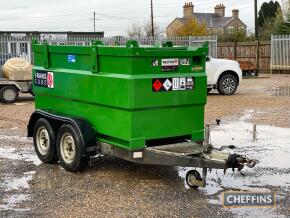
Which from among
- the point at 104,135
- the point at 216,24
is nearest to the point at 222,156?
the point at 104,135

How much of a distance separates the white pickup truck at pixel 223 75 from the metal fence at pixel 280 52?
12549 millimetres

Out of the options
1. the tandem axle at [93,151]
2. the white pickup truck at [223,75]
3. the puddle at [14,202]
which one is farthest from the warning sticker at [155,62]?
the white pickup truck at [223,75]

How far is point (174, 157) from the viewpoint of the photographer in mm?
6812

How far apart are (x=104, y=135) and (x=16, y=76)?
10302 millimetres

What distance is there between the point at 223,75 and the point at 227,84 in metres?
0.36

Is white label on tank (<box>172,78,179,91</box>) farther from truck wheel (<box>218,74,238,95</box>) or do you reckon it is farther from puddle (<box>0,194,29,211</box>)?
truck wheel (<box>218,74,238,95</box>)

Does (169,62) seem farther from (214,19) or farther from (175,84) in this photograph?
(214,19)

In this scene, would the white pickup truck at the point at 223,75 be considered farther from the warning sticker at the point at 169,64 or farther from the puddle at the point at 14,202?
the puddle at the point at 14,202

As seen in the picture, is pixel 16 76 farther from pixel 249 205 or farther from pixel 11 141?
pixel 249 205

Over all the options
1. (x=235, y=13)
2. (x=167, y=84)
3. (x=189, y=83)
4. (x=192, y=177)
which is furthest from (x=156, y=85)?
(x=235, y=13)

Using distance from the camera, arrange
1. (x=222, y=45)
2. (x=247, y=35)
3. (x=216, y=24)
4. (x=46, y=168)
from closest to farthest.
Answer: (x=46, y=168)
(x=222, y=45)
(x=247, y=35)
(x=216, y=24)

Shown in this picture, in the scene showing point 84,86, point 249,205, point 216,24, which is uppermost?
point 216,24

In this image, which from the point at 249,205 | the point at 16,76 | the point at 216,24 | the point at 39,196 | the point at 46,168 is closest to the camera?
the point at 249,205

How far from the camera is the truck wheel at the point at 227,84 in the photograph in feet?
61.5
